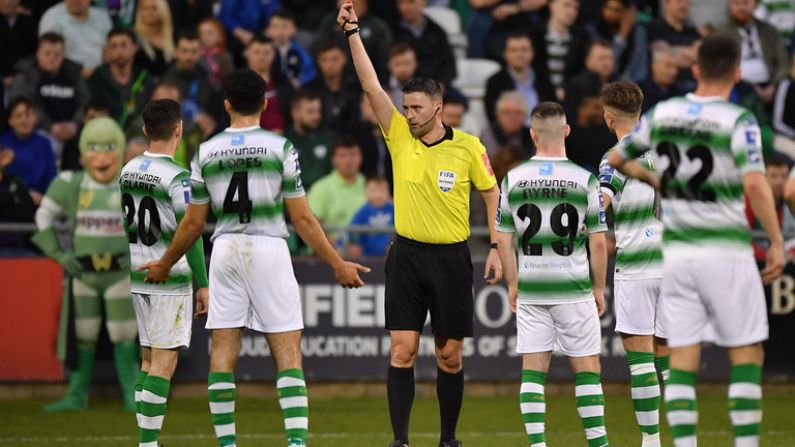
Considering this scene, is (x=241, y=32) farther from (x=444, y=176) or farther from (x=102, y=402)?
(x=444, y=176)

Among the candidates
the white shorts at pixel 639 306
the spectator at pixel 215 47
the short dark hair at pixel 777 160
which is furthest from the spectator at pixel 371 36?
the white shorts at pixel 639 306

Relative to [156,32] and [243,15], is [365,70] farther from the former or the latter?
[243,15]

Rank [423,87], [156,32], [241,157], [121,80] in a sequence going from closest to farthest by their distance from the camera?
[241,157]
[423,87]
[121,80]
[156,32]

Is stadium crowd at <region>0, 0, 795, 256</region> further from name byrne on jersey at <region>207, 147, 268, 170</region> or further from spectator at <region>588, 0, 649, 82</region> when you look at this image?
name byrne on jersey at <region>207, 147, 268, 170</region>

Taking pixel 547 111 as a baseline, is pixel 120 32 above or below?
above

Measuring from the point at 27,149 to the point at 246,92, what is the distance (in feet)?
23.6

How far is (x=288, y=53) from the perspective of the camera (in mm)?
17188

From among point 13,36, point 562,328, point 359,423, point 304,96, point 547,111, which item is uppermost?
point 13,36

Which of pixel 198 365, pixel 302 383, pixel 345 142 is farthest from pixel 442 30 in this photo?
pixel 302 383

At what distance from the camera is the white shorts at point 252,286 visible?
346 inches

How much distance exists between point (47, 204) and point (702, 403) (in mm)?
6845

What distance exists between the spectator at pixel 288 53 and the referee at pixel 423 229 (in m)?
7.45

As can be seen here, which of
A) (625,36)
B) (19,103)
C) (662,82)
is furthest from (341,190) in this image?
(625,36)

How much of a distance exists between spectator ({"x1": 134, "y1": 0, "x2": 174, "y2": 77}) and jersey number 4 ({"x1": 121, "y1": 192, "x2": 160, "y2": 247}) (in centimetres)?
747
